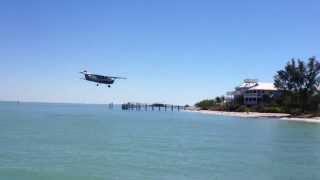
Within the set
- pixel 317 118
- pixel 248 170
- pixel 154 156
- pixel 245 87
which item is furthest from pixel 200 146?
pixel 245 87

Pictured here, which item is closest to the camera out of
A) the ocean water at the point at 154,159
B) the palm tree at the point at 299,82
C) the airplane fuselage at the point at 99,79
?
the ocean water at the point at 154,159

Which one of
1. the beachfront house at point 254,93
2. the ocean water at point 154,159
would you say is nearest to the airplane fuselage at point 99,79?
the ocean water at point 154,159

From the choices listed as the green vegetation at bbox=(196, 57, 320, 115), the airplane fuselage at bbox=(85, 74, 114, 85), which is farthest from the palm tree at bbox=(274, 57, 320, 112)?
the airplane fuselage at bbox=(85, 74, 114, 85)

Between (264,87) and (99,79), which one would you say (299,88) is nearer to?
(264,87)

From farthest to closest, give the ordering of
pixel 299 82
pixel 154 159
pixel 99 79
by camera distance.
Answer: pixel 299 82 → pixel 99 79 → pixel 154 159

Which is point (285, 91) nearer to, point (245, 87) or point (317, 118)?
point (317, 118)

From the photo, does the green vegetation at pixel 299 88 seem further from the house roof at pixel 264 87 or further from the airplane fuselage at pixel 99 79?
the airplane fuselage at pixel 99 79

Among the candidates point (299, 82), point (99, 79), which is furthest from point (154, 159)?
point (299, 82)

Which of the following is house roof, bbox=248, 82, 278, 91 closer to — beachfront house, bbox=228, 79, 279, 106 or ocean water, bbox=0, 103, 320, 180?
beachfront house, bbox=228, 79, 279, 106
